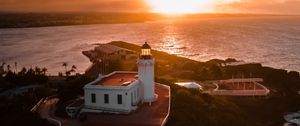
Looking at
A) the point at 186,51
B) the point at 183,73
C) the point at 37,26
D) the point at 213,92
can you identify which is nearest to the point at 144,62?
the point at 213,92

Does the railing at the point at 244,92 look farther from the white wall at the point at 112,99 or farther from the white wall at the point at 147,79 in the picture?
the white wall at the point at 112,99

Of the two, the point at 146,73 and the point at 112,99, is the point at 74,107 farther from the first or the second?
the point at 146,73

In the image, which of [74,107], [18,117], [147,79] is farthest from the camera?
[147,79]

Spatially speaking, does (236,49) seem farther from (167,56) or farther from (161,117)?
(161,117)

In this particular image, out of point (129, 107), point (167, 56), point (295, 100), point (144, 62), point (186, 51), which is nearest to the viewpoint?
point (129, 107)

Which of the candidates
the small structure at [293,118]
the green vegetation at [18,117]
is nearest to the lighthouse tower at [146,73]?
the green vegetation at [18,117]

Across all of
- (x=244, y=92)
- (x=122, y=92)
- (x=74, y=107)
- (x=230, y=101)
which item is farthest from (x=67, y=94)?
(x=244, y=92)

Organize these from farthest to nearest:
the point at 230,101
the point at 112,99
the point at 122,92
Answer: the point at 230,101 < the point at 112,99 < the point at 122,92
